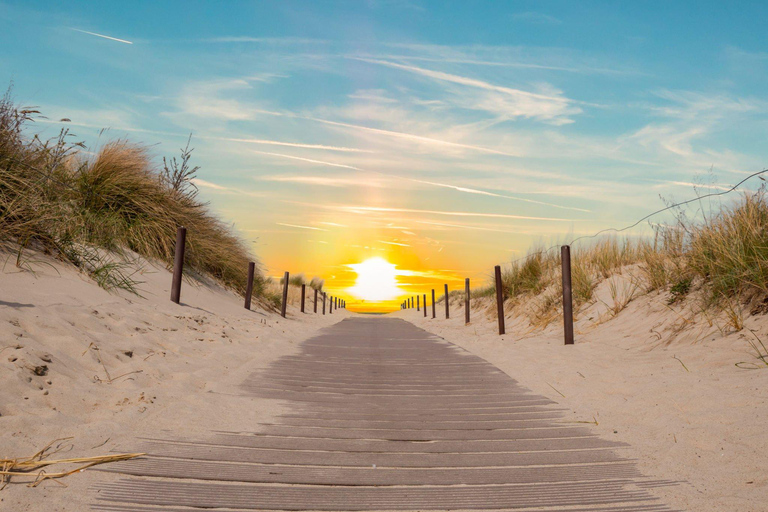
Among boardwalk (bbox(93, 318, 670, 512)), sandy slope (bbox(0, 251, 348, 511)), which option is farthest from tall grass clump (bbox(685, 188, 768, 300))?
sandy slope (bbox(0, 251, 348, 511))

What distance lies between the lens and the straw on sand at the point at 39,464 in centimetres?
258

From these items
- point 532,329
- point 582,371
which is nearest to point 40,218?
point 582,371

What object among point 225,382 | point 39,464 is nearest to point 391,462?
point 39,464

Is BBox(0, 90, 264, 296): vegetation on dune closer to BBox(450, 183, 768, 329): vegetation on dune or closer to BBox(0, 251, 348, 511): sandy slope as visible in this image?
BBox(0, 251, 348, 511): sandy slope

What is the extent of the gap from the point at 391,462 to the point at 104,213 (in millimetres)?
9776

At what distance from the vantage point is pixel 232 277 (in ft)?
49.8

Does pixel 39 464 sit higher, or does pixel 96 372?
pixel 96 372

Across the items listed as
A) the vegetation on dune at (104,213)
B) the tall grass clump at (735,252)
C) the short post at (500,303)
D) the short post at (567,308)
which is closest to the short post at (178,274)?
the vegetation on dune at (104,213)

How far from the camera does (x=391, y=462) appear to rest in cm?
303

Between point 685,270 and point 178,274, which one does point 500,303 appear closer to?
point 685,270

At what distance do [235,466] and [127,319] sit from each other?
167 inches

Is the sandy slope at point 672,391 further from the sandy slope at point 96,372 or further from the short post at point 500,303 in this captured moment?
the sandy slope at point 96,372

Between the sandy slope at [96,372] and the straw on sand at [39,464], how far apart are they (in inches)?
2.8

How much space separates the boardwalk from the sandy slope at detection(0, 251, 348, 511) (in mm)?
319
